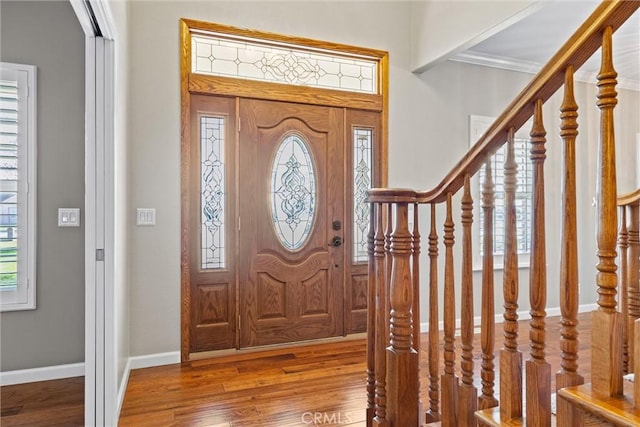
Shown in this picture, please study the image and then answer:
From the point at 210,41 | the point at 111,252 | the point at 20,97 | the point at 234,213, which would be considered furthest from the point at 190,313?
the point at 210,41

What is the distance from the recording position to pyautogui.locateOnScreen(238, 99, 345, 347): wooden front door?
10.2 feet

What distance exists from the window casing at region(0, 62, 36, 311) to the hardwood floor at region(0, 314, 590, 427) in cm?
63

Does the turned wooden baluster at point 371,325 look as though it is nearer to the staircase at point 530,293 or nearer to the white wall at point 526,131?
the staircase at point 530,293

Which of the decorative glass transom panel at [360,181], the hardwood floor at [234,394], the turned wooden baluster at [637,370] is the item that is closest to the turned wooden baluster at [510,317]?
the turned wooden baluster at [637,370]

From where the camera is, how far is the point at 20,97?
2.50m

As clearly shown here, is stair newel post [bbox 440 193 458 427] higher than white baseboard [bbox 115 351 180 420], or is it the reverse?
stair newel post [bbox 440 193 458 427]

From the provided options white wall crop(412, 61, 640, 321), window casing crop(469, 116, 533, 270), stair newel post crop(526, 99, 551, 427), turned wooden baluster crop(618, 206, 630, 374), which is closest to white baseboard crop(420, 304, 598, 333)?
white wall crop(412, 61, 640, 321)

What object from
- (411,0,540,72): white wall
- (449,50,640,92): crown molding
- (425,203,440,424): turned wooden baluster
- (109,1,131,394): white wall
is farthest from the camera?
(449,50,640,92): crown molding

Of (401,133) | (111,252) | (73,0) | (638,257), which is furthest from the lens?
(401,133)

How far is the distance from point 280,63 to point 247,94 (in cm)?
42

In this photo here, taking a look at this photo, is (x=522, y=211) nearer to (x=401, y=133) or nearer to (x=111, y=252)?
(x=401, y=133)

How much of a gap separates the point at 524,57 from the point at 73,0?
3.90m

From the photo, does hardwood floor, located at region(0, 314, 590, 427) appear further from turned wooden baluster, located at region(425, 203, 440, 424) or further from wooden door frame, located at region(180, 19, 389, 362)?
turned wooden baluster, located at region(425, 203, 440, 424)

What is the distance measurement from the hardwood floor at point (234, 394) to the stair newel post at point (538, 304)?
1.22 metres
